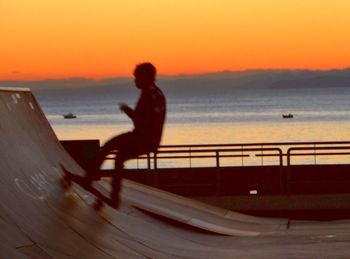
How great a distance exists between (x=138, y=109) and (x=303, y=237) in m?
3.41

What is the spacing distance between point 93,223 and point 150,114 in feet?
3.81

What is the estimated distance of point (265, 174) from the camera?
22.3m

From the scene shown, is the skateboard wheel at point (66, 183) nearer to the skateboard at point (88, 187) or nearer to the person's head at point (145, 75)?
the skateboard at point (88, 187)

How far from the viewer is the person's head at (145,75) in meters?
10.7

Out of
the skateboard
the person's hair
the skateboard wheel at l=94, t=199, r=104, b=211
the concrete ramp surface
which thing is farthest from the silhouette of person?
the skateboard

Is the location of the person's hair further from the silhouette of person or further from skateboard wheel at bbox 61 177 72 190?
skateboard wheel at bbox 61 177 72 190

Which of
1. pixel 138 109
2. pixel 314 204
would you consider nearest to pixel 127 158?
pixel 138 109

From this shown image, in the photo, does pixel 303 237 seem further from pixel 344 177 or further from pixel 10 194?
pixel 344 177

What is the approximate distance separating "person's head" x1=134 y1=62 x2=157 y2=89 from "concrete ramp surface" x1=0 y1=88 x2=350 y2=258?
52.5 inches

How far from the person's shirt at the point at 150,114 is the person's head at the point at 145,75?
0.05 meters

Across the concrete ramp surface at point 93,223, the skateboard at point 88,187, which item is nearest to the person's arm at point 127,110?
the concrete ramp surface at point 93,223

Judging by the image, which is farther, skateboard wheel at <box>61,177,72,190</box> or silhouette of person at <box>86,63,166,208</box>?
skateboard wheel at <box>61,177,72,190</box>

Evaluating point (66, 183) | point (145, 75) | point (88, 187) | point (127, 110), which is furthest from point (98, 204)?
point (145, 75)

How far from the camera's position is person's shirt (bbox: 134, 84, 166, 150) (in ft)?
34.9
